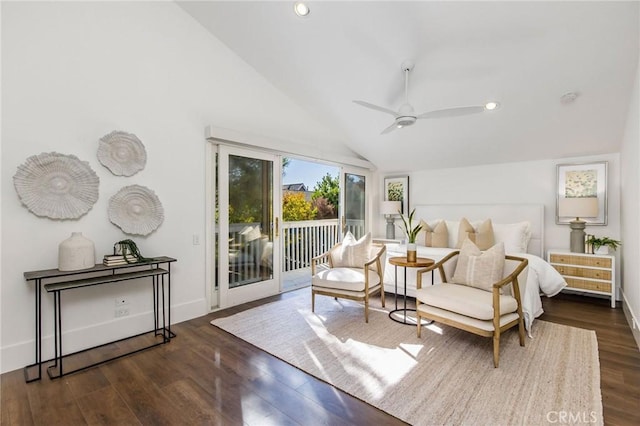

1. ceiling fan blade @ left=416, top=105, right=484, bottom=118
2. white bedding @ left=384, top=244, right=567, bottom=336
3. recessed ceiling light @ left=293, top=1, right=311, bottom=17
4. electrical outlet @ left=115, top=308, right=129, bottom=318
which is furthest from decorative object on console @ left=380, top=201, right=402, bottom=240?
electrical outlet @ left=115, top=308, right=129, bottom=318

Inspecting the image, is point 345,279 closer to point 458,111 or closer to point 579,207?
point 458,111

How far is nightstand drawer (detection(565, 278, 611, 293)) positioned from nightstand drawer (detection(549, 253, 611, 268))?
8.5 inches

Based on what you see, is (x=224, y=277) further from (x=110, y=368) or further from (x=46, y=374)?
(x=46, y=374)

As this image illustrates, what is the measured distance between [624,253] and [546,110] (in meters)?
2.05

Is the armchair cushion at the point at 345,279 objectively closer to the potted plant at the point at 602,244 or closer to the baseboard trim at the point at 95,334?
the baseboard trim at the point at 95,334

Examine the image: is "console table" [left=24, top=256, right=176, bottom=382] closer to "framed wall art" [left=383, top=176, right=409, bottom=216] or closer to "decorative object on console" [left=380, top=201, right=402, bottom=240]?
"decorative object on console" [left=380, top=201, right=402, bottom=240]

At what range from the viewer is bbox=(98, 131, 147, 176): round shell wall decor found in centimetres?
287

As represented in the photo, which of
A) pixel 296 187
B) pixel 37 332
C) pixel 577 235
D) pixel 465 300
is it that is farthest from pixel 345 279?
pixel 296 187

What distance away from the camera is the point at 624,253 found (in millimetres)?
3732

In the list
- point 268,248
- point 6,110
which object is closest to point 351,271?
point 268,248

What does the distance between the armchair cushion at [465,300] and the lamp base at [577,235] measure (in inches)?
93.7

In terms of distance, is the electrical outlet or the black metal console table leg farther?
the electrical outlet

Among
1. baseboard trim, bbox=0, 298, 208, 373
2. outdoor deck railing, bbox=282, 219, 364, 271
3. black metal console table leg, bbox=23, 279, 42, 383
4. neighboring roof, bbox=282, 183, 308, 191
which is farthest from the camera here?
neighboring roof, bbox=282, 183, 308, 191

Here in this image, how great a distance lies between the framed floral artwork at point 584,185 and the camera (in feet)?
13.6
